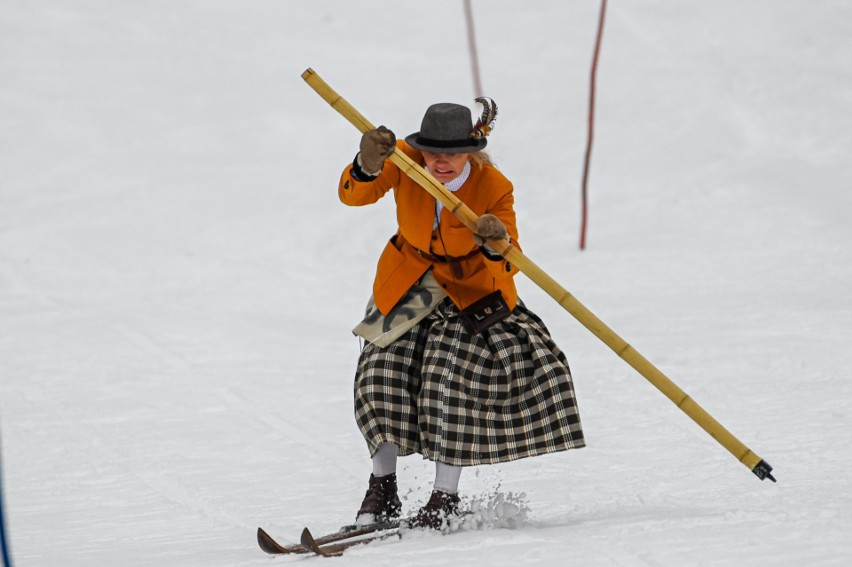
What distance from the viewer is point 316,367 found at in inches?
274

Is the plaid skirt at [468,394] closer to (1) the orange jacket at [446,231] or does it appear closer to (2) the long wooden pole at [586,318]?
(1) the orange jacket at [446,231]

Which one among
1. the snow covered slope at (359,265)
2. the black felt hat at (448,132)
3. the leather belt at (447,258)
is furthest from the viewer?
the snow covered slope at (359,265)

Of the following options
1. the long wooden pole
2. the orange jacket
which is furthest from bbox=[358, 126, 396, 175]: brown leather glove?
the orange jacket

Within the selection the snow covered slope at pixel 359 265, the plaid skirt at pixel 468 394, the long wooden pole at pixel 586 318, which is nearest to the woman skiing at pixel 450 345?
the plaid skirt at pixel 468 394

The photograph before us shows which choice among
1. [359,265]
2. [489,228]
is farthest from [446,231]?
[359,265]

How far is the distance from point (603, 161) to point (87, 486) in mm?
7408

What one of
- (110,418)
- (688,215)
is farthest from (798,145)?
(110,418)

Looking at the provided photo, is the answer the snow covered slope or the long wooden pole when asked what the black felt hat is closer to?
the long wooden pole

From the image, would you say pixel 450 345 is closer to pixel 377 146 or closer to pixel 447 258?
pixel 447 258

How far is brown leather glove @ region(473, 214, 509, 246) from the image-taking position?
140 inches

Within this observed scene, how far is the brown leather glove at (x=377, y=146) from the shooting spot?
11.8 ft

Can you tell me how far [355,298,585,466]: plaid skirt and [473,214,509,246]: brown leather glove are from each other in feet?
1.25

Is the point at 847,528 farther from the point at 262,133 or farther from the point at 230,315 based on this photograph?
the point at 262,133

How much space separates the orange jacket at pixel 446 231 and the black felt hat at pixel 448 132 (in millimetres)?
108
